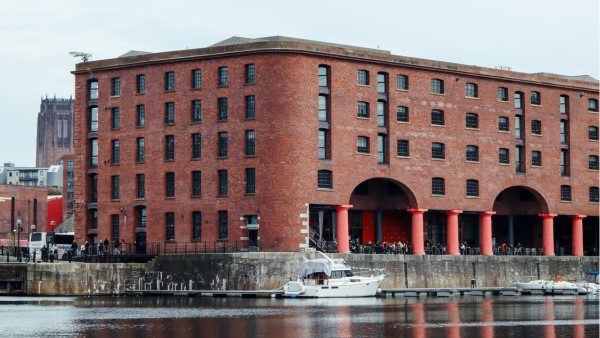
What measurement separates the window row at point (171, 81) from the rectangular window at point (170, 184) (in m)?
6.39

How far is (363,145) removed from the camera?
9575cm

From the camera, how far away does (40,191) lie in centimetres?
16512

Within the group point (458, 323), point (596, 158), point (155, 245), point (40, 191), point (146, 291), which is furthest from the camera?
point (40, 191)

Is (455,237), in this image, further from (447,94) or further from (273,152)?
(273,152)

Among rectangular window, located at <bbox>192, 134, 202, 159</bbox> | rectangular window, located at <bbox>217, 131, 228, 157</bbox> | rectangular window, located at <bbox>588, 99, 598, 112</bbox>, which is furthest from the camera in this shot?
rectangular window, located at <bbox>588, 99, 598, 112</bbox>

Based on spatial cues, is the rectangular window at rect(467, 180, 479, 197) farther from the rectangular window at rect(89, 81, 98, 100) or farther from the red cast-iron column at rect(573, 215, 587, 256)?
the rectangular window at rect(89, 81, 98, 100)

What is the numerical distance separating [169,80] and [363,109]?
47.8 feet

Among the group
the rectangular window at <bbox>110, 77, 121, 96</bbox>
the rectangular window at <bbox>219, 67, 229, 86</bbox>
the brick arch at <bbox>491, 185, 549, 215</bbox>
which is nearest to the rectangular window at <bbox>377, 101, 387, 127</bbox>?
the rectangular window at <bbox>219, 67, 229, 86</bbox>

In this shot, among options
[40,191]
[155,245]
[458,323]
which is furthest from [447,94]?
[40,191]

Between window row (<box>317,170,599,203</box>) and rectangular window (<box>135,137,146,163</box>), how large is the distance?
560 inches

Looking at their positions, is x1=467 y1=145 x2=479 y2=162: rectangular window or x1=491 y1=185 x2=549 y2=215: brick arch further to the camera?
x1=491 y1=185 x2=549 y2=215: brick arch

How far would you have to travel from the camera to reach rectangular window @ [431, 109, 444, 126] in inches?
3925

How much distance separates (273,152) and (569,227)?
34134 millimetres

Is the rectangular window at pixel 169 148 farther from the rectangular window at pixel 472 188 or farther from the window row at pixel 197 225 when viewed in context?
the rectangular window at pixel 472 188
